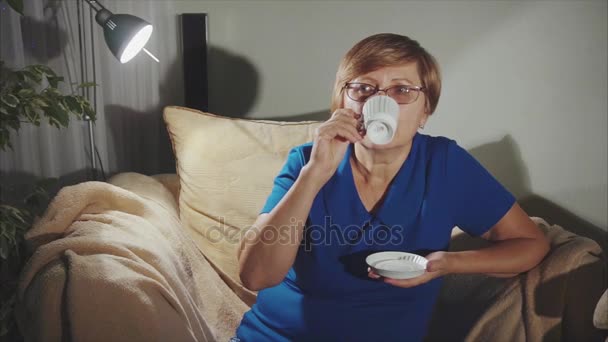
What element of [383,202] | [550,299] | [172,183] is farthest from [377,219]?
[172,183]

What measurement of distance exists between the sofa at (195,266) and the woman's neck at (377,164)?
1.22ft

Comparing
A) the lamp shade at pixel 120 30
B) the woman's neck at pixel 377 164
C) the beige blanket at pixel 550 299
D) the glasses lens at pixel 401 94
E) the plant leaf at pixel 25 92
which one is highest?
the lamp shade at pixel 120 30

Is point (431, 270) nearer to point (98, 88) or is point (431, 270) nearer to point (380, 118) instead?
point (380, 118)

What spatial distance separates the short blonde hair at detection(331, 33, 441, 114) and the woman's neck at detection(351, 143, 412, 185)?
0.11 m

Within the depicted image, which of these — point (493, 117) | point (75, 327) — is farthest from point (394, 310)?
point (493, 117)

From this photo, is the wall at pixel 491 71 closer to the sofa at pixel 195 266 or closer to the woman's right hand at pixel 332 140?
the sofa at pixel 195 266

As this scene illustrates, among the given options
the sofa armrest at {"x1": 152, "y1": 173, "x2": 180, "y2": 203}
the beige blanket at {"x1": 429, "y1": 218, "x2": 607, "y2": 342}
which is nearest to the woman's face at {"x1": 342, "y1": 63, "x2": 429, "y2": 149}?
the beige blanket at {"x1": 429, "y1": 218, "x2": 607, "y2": 342}

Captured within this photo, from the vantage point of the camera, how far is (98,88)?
173 cm

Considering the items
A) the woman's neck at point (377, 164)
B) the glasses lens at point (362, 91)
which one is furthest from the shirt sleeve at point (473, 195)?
the glasses lens at point (362, 91)

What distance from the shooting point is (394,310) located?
1.12m

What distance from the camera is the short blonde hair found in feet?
3.52

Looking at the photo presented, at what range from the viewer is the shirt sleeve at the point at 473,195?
3.70 ft

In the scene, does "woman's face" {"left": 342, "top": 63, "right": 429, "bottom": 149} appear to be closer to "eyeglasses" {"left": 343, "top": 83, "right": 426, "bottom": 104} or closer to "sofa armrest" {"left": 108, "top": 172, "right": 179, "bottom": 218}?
"eyeglasses" {"left": 343, "top": 83, "right": 426, "bottom": 104}

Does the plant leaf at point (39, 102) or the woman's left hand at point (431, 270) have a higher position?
the plant leaf at point (39, 102)
